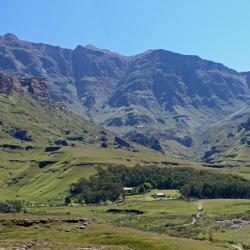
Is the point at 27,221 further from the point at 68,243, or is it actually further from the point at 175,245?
the point at 175,245

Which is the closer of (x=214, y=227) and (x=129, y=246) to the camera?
(x=129, y=246)

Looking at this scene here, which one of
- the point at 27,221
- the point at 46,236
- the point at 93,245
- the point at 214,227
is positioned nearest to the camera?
the point at 93,245

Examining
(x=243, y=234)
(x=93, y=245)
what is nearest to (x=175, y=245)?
(x=93, y=245)

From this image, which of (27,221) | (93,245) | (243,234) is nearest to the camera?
Answer: (93,245)

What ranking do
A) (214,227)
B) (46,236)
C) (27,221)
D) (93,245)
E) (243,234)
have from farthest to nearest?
(214,227) → (243,234) → (27,221) → (46,236) → (93,245)

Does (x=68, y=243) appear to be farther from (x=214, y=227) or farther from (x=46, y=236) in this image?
(x=214, y=227)

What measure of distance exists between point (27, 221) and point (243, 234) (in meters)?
80.3

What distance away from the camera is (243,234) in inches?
6865

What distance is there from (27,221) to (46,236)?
11.8m

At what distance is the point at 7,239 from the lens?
11550cm

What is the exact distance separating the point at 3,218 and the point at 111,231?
28795mm

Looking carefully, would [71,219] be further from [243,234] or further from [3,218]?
[243,234]

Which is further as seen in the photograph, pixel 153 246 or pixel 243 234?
pixel 243 234

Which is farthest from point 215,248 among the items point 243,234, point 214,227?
point 214,227
